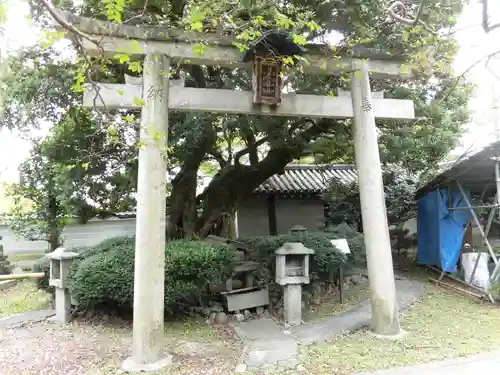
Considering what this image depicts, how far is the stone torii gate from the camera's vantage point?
5.35 m

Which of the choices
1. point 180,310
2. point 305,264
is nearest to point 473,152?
point 305,264

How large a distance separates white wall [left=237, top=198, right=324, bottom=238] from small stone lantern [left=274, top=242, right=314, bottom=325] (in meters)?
7.96

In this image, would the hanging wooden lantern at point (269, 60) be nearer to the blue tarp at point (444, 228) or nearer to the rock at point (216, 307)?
the rock at point (216, 307)

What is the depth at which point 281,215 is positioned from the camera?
1594 centimetres

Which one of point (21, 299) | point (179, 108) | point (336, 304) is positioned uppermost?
point (179, 108)

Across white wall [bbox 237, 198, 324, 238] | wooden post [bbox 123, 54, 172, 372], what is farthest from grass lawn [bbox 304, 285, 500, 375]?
white wall [bbox 237, 198, 324, 238]

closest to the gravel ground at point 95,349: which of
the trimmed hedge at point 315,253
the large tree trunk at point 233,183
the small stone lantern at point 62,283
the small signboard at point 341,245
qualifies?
the small stone lantern at point 62,283

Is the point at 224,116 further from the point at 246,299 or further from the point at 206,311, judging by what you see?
the point at 206,311

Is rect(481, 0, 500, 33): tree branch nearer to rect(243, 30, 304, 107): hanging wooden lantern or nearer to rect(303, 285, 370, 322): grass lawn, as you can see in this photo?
rect(243, 30, 304, 107): hanging wooden lantern

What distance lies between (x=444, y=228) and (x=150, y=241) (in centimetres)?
862

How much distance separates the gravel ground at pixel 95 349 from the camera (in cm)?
529

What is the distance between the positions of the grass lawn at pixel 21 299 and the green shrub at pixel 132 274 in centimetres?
295

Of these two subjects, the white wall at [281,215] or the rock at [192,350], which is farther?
the white wall at [281,215]

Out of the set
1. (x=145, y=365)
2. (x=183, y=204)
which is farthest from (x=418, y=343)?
(x=183, y=204)
